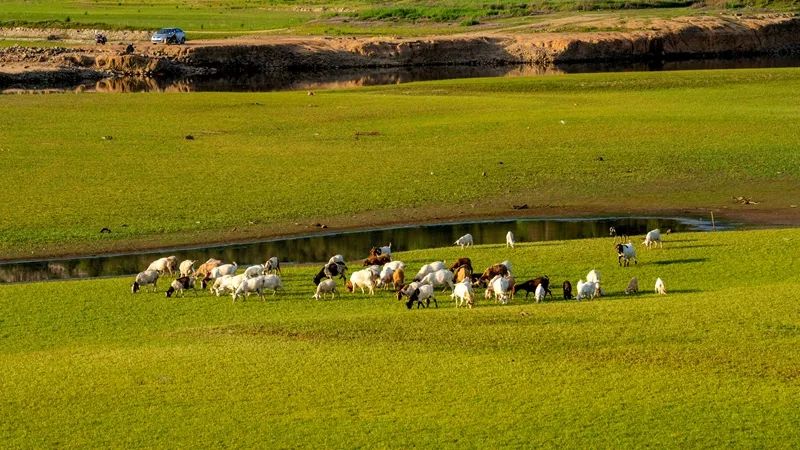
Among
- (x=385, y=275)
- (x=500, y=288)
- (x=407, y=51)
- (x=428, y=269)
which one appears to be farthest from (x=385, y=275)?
(x=407, y=51)

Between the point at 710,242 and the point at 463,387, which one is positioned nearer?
the point at 463,387

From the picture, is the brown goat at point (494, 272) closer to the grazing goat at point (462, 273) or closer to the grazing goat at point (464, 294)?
the grazing goat at point (462, 273)

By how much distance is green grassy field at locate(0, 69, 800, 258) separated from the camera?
32.2 m

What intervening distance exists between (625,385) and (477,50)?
7013 centimetres

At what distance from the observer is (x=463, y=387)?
16.4 meters

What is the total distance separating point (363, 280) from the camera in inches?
906

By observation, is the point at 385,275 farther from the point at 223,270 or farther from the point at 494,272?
the point at 223,270

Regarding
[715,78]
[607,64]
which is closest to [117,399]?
[715,78]

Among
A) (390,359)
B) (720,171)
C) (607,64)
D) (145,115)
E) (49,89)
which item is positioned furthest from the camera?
(607,64)

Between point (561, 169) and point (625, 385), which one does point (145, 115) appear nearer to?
point (561, 169)

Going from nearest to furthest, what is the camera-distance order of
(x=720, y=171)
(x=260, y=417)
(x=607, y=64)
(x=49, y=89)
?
(x=260, y=417)
(x=720, y=171)
(x=49, y=89)
(x=607, y=64)

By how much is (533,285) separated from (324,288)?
3.54 m

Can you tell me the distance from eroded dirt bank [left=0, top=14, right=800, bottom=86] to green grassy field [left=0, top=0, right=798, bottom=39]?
10737mm

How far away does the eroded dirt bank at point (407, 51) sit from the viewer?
76.8 m
